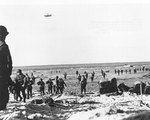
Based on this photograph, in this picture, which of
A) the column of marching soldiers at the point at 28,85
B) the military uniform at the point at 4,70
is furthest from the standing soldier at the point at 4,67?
the column of marching soldiers at the point at 28,85

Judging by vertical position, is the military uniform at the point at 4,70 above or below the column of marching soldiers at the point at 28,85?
above

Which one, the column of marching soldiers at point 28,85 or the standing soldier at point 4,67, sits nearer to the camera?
the standing soldier at point 4,67

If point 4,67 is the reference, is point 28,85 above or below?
below

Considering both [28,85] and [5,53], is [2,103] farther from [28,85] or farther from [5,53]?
[28,85]

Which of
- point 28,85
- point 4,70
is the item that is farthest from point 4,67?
point 28,85

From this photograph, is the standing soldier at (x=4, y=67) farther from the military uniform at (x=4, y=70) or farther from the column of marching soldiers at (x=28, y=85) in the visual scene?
the column of marching soldiers at (x=28, y=85)

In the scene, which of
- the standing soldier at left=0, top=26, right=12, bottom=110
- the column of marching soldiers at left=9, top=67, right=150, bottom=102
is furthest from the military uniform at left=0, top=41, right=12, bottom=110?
the column of marching soldiers at left=9, top=67, right=150, bottom=102

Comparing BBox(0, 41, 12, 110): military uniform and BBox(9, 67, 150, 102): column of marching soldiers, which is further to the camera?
BBox(9, 67, 150, 102): column of marching soldiers

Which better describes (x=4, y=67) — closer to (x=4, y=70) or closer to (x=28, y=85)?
(x=4, y=70)

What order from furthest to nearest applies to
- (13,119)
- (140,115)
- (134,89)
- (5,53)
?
(134,89), (13,119), (5,53), (140,115)

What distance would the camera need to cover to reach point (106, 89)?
77.7 feet

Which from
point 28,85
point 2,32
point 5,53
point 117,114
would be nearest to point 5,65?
point 5,53

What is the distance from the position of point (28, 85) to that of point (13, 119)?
13.4m

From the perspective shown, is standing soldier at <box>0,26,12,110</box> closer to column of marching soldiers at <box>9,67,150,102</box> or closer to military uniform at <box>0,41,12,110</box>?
military uniform at <box>0,41,12,110</box>
